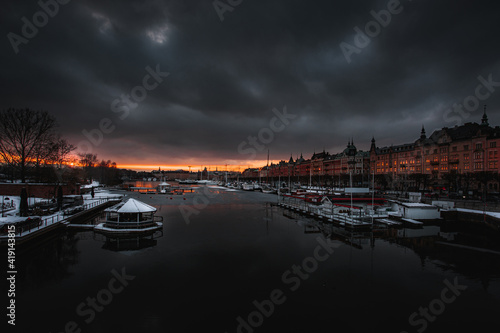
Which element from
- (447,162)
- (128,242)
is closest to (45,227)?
(128,242)

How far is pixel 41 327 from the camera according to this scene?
10.8m

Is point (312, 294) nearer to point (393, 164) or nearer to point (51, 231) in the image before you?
point (51, 231)

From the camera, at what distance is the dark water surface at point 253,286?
11.4m

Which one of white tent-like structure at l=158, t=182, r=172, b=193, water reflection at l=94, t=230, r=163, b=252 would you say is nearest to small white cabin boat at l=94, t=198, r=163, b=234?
water reflection at l=94, t=230, r=163, b=252

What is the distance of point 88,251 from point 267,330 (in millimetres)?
18418

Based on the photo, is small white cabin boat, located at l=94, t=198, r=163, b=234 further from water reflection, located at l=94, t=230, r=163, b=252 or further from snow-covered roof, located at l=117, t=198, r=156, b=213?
water reflection, located at l=94, t=230, r=163, b=252

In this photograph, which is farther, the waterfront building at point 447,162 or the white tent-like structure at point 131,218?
the waterfront building at point 447,162

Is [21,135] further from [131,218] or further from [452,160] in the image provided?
[452,160]

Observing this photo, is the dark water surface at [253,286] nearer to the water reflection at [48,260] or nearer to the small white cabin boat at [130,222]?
the water reflection at [48,260]

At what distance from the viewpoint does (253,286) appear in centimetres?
1487

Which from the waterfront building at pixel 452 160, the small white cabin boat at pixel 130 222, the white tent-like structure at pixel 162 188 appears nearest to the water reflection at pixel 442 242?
the small white cabin boat at pixel 130 222

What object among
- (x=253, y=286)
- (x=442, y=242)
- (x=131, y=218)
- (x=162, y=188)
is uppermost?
(x=131, y=218)

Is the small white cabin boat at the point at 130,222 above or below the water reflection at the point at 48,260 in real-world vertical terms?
above

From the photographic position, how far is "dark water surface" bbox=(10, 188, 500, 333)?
11.4 metres
